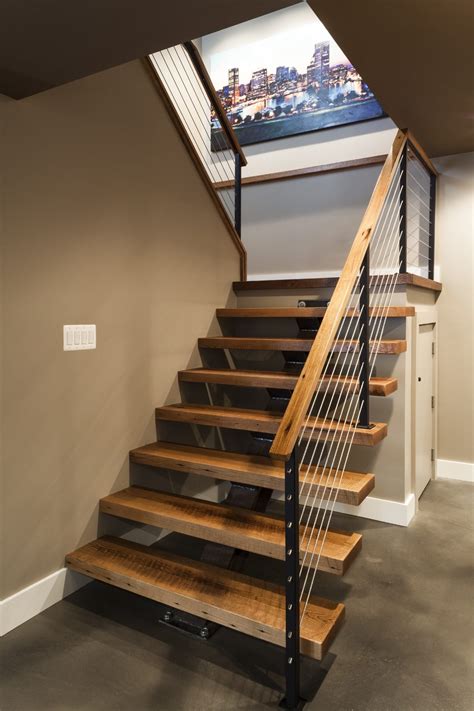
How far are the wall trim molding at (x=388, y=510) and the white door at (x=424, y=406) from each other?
10.2 inches

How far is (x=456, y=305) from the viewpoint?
404 cm

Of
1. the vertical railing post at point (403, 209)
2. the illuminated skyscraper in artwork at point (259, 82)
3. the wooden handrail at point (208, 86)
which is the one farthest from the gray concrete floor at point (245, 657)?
the illuminated skyscraper in artwork at point (259, 82)

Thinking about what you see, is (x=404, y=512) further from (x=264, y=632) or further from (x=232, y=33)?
(x=232, y=33)

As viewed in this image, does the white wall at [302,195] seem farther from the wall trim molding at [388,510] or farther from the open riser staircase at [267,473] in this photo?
the wall trim molding at [388,510]

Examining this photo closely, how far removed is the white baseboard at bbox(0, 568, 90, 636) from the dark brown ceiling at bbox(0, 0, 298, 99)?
2125 mm

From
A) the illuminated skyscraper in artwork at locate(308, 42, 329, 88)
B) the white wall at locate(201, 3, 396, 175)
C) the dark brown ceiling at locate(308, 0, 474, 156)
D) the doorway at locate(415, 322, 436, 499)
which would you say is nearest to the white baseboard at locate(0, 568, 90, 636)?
the doorway at locate(415, 322, 436, 499)

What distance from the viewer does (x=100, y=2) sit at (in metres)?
1.50

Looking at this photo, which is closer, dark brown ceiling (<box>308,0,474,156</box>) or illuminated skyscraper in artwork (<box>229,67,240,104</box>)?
dark brown ceiling (<box>308,0,474,156</box>)

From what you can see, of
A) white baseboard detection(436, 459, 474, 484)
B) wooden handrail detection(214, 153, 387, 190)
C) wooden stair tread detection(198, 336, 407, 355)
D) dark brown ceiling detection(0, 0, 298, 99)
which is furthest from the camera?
wooden handrail detection(214, 153, 387, 190)

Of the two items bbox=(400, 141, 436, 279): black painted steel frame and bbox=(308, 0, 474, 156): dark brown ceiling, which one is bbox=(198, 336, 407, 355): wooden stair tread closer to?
bbox=(400, 141, 436, 279): black painted steel frame

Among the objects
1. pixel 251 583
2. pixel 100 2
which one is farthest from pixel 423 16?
pixel 251 583

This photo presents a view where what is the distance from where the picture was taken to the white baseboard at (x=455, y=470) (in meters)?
4.07

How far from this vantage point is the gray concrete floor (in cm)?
179

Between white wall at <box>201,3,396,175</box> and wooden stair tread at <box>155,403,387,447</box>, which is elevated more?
white wall at <box>201,3,396,175</box>
